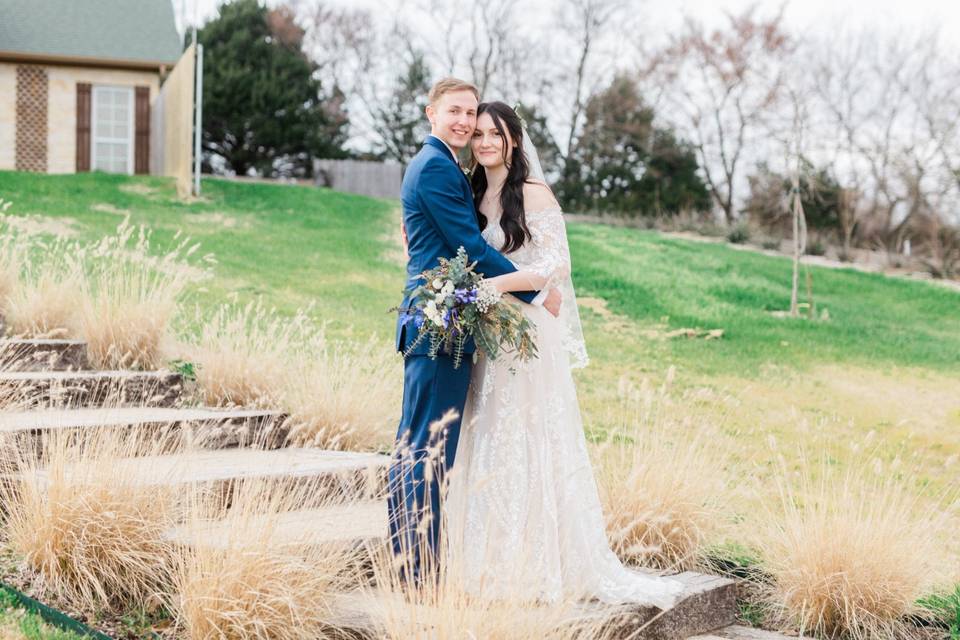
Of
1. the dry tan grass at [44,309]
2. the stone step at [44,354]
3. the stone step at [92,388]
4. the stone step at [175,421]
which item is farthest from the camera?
the dry tan grass at [44,309]

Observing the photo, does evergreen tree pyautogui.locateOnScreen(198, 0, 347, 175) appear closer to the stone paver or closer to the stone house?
the stone house

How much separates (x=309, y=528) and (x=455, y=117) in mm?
1629

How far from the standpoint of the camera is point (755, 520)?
5008 mm

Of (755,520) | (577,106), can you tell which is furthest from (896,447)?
(577,106)

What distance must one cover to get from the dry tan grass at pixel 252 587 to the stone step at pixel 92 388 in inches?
70.6

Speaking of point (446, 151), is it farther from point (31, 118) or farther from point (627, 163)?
point (627, 163)

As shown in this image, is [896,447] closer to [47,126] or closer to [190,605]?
[190,605]

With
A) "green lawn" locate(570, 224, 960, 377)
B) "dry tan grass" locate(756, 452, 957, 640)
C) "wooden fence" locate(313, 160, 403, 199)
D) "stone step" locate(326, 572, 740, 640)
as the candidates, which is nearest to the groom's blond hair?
"stone step" locate(326, 572, 740, 640)

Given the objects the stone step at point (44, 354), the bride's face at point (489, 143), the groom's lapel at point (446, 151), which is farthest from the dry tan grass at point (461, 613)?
the stone step at point (44, 354)

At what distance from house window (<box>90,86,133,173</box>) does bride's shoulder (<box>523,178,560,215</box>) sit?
60.0 ft

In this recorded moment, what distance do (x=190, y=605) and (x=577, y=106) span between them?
2759 cm

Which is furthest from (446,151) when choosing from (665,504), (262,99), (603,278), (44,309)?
(262,99)

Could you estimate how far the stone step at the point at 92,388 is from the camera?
17.7 feet

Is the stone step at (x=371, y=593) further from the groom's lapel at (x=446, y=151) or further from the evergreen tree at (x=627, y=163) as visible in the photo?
the evergreen tree at (x=627, y=163)
